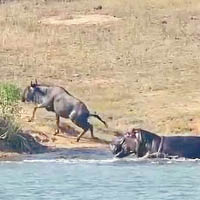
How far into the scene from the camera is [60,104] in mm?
27516

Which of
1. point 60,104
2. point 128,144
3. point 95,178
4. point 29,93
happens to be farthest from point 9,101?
point 95,178

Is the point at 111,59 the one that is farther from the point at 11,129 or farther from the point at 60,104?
the point at 11,129

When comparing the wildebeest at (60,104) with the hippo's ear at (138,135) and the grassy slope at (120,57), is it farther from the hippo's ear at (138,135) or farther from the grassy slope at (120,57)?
the hippo's ear at (138,135)

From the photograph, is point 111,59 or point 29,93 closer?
point 29,93

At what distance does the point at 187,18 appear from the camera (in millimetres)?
39906

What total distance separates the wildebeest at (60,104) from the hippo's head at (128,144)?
239 cm

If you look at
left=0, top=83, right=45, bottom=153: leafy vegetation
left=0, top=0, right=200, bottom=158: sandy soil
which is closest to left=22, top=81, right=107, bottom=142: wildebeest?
left=0, top=0, right=200, bottom=158: sandy soil

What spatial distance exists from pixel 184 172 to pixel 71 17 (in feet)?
59.5

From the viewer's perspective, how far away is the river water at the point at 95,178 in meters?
19.7

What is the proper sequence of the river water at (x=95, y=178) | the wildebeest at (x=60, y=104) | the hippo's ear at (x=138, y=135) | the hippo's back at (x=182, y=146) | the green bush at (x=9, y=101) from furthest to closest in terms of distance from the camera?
the wildebeest at (x=60, y=104)
the green bush at (x=9, y=101)
the hippo's back at (x=182, y=146)
the hippo's ear at (x=138, y=135)
the river water at (x=95, y=178)

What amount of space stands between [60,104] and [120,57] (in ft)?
24.9

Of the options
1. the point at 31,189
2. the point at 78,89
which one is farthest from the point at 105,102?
the point at 31,189

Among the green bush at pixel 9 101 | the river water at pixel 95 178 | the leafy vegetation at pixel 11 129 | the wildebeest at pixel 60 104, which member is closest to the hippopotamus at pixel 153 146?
the river water at pixel 95 178

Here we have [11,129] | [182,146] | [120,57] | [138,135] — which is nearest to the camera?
[138,135]
